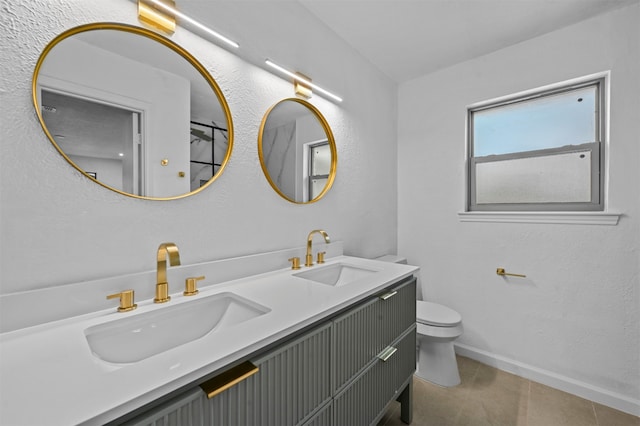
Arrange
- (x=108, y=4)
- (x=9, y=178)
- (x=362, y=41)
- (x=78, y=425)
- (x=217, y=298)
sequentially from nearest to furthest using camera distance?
(x=78, y=425), (x=9, y=178), (x=108, y=4), (x=217, y=298), (x=362, y=41)

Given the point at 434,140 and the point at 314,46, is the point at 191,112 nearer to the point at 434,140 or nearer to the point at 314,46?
the point at 314,46

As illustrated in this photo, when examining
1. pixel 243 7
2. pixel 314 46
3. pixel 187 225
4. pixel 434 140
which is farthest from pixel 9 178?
pixel 434 140

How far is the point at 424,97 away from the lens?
2.38 m

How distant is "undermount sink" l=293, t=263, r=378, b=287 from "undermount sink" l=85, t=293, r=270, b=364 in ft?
1.58

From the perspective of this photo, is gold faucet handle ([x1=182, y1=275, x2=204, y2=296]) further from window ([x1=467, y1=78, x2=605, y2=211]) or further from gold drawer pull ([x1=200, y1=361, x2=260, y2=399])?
window ([x1=467, y1=78, x2=605, y2=211])

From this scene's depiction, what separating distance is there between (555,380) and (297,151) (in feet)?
7.58

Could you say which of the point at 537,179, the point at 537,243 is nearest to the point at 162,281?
the point at 537,243

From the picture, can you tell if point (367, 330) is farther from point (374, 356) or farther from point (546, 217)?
point (546, 217)

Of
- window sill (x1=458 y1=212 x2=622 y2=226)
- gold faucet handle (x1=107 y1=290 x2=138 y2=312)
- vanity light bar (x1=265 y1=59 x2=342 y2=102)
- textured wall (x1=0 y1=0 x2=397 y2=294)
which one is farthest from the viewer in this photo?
window sill (x1=458 y1=212 x2=622 y2=226)

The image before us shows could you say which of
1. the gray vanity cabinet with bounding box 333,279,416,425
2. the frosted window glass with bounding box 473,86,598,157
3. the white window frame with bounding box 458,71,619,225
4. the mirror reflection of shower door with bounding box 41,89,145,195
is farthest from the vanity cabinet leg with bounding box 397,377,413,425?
the frosted window glass with bounding box 473,86,598,157

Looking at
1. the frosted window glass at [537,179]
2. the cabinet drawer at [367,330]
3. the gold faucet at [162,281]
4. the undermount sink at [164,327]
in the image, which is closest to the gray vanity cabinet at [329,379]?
the cabinet drawer at [367,330]

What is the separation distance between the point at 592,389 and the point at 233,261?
2.35 metres

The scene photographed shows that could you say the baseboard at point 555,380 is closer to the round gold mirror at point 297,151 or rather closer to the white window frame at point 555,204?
the white window frame at point 555,204

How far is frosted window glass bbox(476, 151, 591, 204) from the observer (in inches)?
70.5
